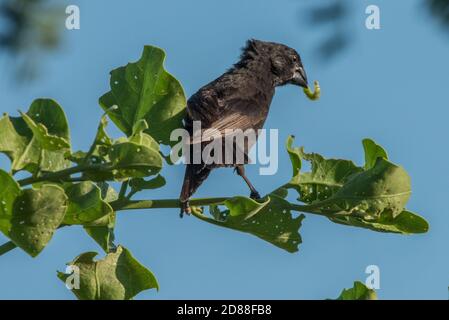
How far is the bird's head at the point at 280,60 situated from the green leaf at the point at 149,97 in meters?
5.11

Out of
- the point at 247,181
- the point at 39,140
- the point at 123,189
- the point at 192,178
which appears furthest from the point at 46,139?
the point at 247,181

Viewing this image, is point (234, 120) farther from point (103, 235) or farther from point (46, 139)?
point (46, 139)

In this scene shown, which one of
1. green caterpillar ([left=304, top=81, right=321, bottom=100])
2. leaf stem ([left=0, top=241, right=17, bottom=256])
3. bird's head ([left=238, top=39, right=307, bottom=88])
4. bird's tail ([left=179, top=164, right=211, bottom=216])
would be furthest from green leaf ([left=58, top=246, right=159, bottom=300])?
bird's head ([left=238, top=39, right=307, bottom=88])

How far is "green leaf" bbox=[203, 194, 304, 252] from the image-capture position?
7.84 ft

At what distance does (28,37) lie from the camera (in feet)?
Result: 14.2

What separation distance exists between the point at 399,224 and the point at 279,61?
5.34 m

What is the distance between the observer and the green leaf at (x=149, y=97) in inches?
102

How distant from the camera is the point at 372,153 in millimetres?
2639

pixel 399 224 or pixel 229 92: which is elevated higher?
pixel 229 92

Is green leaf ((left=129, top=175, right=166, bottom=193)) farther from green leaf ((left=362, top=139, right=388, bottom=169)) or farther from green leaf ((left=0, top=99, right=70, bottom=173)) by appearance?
green leaf ((left=362, top=139, right=388, bottom=169))

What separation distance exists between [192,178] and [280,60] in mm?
2983
